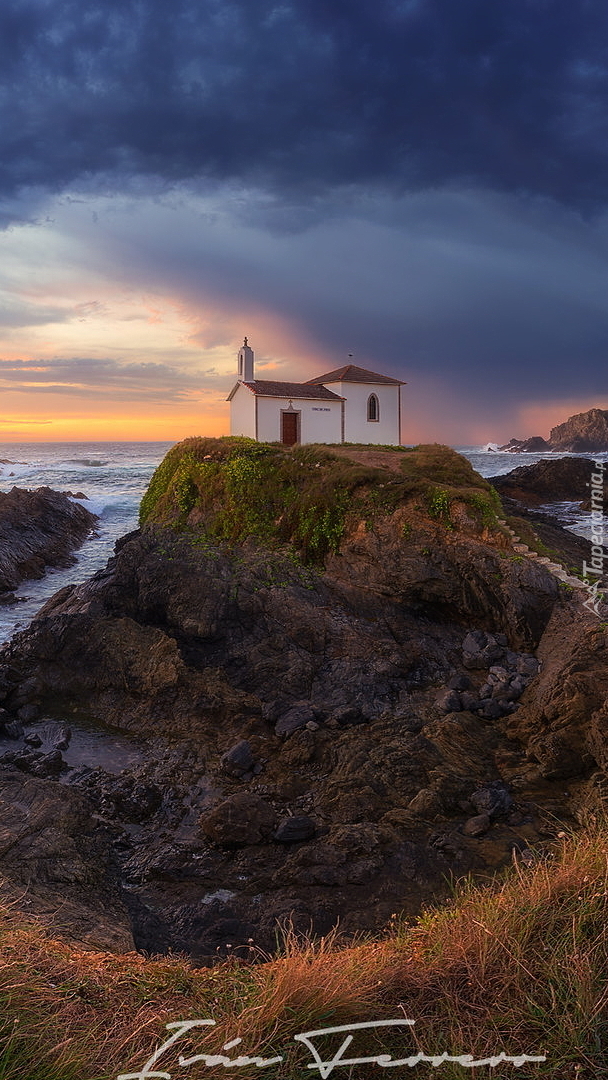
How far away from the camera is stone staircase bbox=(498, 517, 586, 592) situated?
12836 millimetres

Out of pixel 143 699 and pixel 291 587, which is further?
pixel 291 587

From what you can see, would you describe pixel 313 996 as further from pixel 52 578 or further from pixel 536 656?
pixel 52 578

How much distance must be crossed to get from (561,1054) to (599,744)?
621 cm

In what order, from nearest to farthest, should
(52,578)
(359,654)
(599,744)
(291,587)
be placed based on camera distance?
(599,744) < (359,654) < (291,587) < (52,578)

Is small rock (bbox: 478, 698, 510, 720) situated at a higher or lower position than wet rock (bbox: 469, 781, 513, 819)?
higher

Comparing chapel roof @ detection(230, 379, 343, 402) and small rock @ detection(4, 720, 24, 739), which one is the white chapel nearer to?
chapel roof @ detection(230, 379, 343, 402)

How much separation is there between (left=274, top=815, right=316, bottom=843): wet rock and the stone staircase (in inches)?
304

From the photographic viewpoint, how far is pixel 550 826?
752 centimetres

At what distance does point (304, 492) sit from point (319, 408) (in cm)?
1382

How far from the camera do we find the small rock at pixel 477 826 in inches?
292

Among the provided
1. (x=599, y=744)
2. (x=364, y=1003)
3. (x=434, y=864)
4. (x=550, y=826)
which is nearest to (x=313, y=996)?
(x=364, y=1003)

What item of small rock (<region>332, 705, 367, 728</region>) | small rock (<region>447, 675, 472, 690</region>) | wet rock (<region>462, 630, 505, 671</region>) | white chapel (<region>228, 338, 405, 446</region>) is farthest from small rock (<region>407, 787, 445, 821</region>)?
white chapel (<region>228, 338, 405, 446</region>)

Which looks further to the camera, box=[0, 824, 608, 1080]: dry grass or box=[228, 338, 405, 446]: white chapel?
box=[228, 338, 405, 446]: white chapel

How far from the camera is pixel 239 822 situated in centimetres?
761
